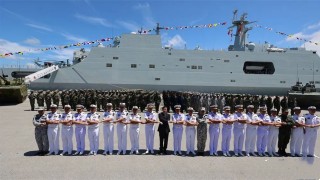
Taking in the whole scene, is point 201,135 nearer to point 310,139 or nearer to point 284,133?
point 284,133

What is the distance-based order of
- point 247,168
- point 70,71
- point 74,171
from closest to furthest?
point 74,171
point 247,168
point 70,71

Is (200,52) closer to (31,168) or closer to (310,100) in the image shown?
(310,100)

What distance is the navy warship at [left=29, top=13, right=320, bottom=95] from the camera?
2864cm

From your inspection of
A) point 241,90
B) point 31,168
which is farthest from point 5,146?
point 241,90

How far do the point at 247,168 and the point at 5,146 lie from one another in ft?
18.8

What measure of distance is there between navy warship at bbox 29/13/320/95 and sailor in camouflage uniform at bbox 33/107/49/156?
22.4m

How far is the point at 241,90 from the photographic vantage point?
3086cm

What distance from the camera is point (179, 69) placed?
1168 inches

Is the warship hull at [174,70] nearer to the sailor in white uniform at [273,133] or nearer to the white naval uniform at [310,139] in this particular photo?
the sailor in white uniform at [273,133]

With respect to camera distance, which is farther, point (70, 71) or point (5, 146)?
point (70, 71)

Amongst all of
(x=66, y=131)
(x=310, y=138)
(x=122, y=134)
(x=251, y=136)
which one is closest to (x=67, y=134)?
(x=66, y=131)

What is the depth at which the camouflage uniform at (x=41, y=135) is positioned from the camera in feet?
21.3

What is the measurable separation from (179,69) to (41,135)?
77.9 ft

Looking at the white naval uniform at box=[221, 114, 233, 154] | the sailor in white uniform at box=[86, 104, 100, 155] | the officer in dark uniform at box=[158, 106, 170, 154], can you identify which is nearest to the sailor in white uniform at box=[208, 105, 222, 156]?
the white naval uniform at box=[221, 114, 233, 154]
